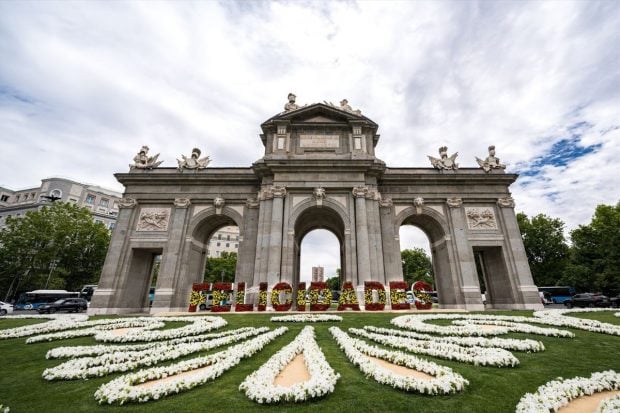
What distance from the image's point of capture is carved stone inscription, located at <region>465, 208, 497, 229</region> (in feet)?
79.0

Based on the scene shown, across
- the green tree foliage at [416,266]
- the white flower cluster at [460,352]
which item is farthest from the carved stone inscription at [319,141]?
the green tree foliage at [416,266]

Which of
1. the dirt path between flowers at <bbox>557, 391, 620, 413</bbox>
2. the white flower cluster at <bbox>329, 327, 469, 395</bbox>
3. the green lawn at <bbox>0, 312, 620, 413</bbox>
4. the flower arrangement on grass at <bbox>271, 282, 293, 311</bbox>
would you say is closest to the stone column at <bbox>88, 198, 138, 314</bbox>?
the flower arrangement on grass at <bbox>271, 282, 293, 311</bbox>

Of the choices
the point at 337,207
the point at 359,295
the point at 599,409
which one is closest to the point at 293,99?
the point at 337,207

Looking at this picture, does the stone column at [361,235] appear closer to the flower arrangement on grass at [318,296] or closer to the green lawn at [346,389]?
the flower arrangement on grass at [318,296]

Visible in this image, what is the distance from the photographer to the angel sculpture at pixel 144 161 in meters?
25.5

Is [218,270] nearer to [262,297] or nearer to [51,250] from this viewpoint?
[51,250]

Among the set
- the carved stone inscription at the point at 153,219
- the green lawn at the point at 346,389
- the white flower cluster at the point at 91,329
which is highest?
the carved stone inscription at the point at 153,219

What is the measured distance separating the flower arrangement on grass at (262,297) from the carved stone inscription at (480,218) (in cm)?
1761

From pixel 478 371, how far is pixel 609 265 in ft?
143

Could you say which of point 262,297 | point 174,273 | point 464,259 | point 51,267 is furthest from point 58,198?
point 464,259

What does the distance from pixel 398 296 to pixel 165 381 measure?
16530 mm

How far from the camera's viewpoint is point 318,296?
18.7 m

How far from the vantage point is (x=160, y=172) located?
83.9 ft

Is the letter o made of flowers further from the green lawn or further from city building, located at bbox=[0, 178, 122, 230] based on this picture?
city building, located at bbox=[0, 178, 122, 230]
